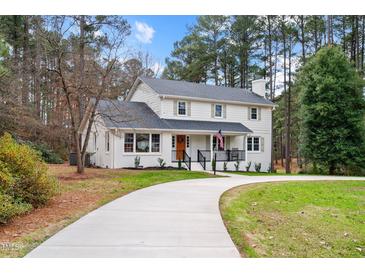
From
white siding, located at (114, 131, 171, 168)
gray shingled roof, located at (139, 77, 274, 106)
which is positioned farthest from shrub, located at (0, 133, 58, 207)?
gray shingled roof, located at (139, 77, 274, 106)

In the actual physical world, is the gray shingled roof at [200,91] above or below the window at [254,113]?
above

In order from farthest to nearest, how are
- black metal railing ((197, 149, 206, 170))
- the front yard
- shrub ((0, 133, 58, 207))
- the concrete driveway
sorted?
black metal railing ((197, 149, 206, 170))
shrub ((0, 133, 58, 207))
the front yard
the concrete driveway

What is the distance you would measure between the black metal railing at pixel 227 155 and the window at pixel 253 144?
6.26 ft

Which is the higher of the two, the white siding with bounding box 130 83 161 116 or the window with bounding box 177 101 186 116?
the white siding with bounding box 130 83 161 116

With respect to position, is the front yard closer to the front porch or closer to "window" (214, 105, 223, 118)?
the front porch

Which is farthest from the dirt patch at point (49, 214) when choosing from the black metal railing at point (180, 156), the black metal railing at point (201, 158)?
the black metal railing at point (201, 158)

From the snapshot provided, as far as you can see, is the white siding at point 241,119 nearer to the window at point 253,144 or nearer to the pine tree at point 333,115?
the window at point 253,144

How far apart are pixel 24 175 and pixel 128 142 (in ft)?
39.3

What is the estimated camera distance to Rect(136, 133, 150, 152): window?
19781mm

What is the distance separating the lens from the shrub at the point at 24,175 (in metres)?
7.25

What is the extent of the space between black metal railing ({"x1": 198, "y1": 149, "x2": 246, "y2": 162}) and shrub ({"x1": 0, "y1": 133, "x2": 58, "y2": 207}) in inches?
571

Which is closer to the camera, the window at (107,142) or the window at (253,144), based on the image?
the window at (107,142)

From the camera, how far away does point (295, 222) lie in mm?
6867

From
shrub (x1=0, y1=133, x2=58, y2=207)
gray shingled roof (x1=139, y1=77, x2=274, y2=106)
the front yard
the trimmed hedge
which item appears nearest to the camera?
the front yard
